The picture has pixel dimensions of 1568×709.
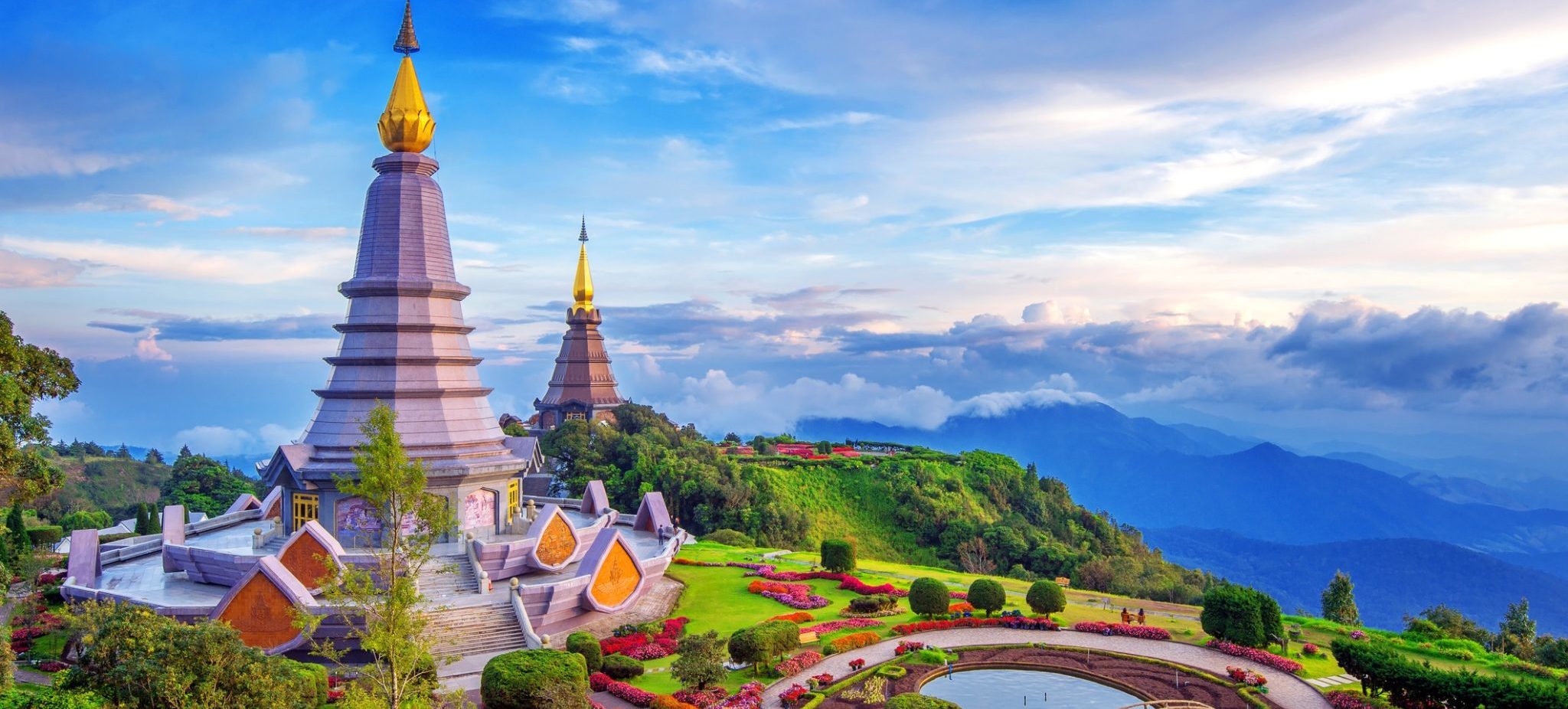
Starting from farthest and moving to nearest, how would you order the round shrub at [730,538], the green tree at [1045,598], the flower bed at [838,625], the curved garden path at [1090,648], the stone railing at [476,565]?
the round shrub at [730,538] → the green tree at [1045,598] → the flower bed at [838,625] → the stone railing at [476,565] → the curved garden path at [1090,648]

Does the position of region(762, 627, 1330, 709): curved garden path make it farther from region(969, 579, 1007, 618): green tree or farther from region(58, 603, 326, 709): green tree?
region(58, 603, 326, 709): green tree

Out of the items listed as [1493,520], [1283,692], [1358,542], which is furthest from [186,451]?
[1493,520]

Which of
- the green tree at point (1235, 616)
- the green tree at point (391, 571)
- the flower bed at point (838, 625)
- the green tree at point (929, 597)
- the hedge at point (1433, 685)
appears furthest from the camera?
the green tree at point (929, 597)

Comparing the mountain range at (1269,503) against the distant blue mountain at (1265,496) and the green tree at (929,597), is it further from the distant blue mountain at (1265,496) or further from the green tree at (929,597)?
the green tree at (929,597)

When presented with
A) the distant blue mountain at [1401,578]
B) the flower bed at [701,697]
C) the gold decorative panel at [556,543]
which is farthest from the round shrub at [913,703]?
the distant blue mountain at [1401,578]

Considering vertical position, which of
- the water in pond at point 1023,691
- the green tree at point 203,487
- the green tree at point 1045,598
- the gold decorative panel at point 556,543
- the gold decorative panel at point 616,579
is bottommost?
the water in pond at point 1023,691

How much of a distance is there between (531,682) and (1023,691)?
10.9 metres

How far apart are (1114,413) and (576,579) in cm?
15445

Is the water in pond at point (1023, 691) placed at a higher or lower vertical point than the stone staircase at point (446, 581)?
lower

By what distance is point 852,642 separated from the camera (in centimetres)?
2388

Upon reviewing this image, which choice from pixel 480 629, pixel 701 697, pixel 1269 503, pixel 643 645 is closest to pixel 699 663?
pixel 701 697

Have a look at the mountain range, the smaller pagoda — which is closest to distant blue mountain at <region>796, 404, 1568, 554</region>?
the mountain range

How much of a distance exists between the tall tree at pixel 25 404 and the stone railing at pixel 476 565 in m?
9.81

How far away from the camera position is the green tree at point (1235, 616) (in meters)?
23.6
